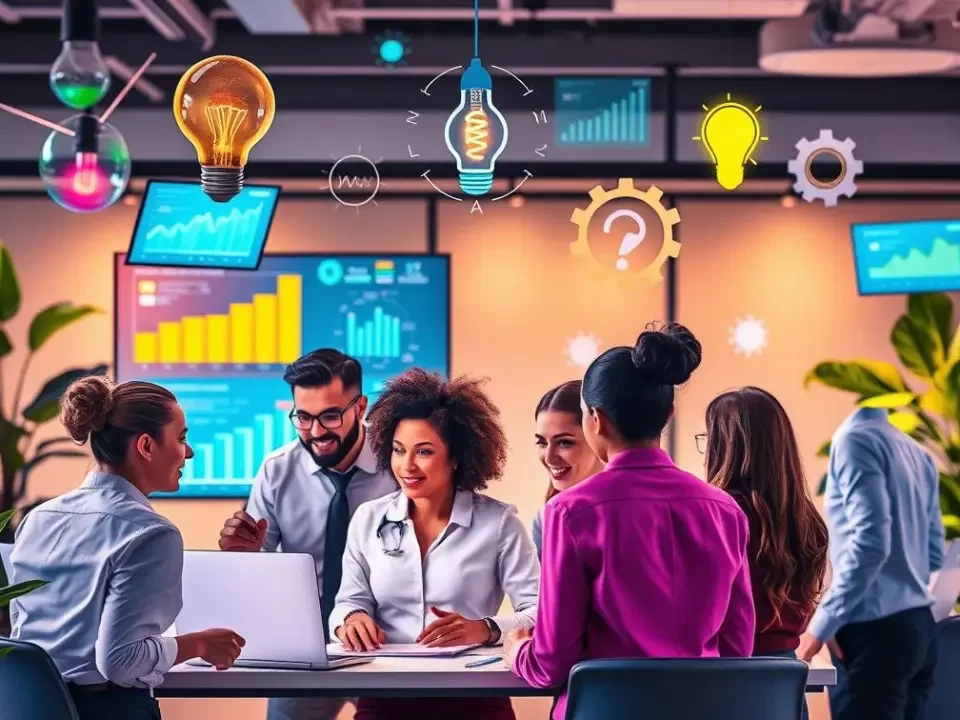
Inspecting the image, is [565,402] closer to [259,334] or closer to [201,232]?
[201,232]

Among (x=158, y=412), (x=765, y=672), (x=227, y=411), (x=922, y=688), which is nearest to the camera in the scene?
(x=765, y=672)

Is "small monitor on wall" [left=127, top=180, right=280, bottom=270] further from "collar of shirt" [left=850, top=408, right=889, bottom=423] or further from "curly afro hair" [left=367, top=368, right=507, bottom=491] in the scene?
"collar of shirt" [left=850, top=408, right=889, bottom=423]

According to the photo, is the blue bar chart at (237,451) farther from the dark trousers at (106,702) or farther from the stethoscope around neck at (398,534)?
the dark trousers at (106,702)

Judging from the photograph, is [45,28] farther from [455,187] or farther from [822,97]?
[822,97]

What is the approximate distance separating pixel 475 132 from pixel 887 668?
1.99m

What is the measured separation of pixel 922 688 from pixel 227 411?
362 centimetres

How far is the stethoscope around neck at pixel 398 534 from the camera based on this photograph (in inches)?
133

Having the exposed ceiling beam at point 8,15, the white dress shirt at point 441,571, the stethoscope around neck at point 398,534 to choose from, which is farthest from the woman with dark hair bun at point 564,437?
the exposed ceiling beam at point 8,15

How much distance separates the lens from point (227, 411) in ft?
20.7

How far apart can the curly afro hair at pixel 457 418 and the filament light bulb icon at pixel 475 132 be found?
1.78 ft

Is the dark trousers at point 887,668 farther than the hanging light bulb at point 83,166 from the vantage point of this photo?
No

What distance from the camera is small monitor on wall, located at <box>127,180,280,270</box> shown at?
4535mm

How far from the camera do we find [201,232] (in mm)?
4668

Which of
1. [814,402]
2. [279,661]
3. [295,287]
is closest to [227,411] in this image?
[295,287]
